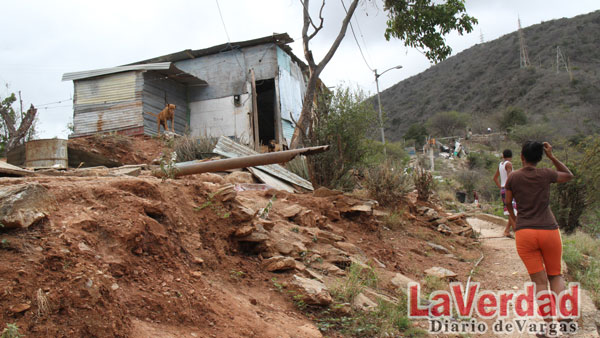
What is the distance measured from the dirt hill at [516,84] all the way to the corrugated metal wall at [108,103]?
30753mm

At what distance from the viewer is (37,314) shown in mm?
2246

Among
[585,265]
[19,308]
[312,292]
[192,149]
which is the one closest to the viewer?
[19,308]

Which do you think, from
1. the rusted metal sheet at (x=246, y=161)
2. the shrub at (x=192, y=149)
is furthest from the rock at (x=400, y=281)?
the shrub at (x=192, y=149)

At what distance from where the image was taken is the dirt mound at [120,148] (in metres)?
12.1

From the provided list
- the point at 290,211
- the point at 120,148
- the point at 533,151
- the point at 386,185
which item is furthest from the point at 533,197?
the point at 120,148

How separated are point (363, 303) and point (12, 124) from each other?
71.7 ft

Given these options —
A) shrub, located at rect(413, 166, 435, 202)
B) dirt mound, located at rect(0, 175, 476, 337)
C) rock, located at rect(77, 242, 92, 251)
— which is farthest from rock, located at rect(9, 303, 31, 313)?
shrub, located at rect(413, 166, 435, 202)

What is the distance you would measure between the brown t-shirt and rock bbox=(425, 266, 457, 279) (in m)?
1.81

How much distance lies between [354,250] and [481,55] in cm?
6774

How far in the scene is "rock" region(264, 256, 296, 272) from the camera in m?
4.19

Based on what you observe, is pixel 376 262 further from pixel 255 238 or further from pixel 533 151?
pixel 533 151

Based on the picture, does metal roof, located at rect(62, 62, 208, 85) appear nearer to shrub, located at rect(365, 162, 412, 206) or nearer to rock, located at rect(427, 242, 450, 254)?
shrub, located at rect(365, 162, 412, 206)

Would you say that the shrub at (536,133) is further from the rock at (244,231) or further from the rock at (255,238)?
the rock at (244,231)

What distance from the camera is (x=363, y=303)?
4.10 metres
